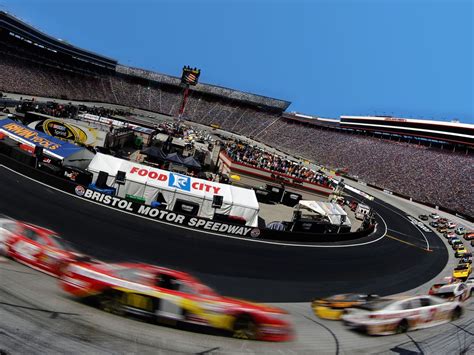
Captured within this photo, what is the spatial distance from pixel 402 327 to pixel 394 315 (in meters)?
0.57

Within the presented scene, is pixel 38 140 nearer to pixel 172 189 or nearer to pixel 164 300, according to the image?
pixel 172 189

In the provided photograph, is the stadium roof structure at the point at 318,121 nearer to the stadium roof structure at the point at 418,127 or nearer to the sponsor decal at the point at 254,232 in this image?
the stadium roof structure at the point at 418,127

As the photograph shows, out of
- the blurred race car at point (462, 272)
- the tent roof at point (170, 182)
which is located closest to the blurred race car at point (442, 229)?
the blurred race car at point (462, 272)

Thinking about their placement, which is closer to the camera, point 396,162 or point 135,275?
point 135,275

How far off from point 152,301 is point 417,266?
19817 millimetres

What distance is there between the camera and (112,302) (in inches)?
291

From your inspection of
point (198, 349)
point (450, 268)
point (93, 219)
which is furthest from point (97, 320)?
point (450, 268)

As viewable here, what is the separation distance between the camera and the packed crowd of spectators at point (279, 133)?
5093 cm

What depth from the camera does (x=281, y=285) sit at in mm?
12617

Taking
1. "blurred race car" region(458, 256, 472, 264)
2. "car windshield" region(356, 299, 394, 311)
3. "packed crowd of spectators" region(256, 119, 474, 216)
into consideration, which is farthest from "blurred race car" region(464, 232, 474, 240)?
"car windshield" region(356, 299, 394, 311)

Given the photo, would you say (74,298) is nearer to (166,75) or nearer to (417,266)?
(417,266)

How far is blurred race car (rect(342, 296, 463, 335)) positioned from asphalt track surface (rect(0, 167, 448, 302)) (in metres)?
2.87

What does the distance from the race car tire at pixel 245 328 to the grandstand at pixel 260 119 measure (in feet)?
155

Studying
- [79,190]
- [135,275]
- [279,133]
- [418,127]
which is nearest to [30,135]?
[79,190]
